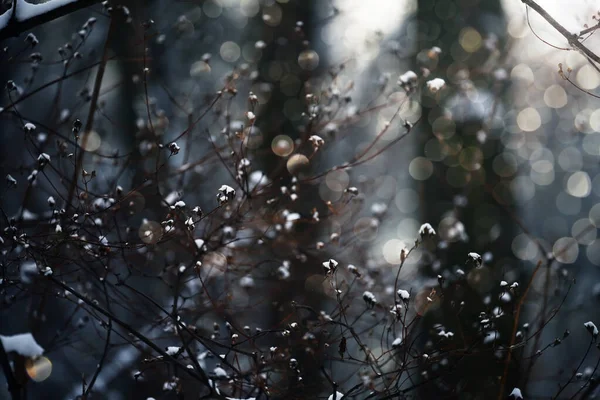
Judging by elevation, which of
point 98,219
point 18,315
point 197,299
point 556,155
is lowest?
point 556,155

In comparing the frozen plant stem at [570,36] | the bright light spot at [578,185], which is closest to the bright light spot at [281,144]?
the frozen plant stem at [570,36]

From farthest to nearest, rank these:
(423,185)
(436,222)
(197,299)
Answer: (423,185) → (436,222) → (197,299)

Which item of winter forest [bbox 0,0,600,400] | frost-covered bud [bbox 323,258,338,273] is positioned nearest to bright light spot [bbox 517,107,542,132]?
winter forest [bbox 0,0,600,400]

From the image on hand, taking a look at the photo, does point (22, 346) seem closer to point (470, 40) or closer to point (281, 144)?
point (281, 144)

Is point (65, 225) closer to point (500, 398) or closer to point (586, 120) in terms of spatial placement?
point (500, 398)

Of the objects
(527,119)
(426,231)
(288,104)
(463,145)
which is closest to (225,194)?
(426,231)

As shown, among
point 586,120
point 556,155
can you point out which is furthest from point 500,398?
point 556,155

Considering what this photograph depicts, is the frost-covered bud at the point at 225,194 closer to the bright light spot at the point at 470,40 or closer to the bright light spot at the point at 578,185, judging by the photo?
the bright light spot at the point at 470,40

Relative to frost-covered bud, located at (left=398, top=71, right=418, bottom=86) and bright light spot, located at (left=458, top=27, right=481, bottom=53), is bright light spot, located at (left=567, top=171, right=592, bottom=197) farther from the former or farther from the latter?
frost-covered bud, located at (left=398, top=71, right=418, bottom=86)
